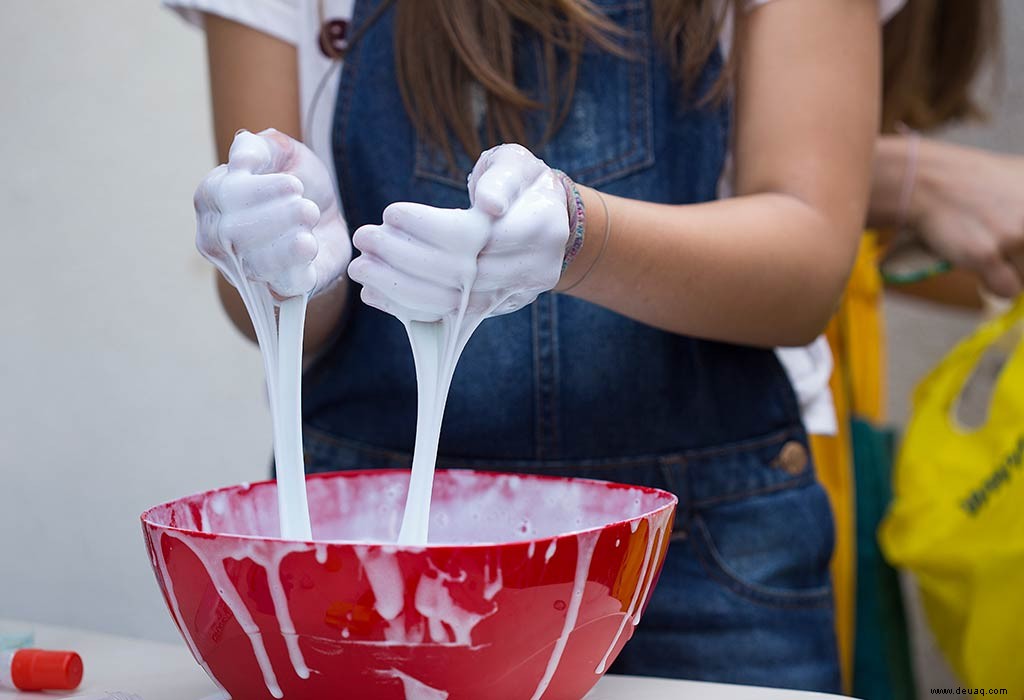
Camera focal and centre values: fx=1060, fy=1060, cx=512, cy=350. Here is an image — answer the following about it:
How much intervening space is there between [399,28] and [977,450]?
0.73 m

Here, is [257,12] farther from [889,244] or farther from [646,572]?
[889,244]

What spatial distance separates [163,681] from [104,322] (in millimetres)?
938

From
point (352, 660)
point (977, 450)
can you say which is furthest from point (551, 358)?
point (977, 450)

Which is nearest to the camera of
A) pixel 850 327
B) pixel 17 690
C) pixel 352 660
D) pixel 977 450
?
pixel 352 660

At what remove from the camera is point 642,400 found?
2.68ft

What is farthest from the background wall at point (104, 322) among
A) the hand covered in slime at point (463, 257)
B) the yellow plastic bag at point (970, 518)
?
the hand covered in slime at point (463, 257)

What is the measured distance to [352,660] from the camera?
0.46m

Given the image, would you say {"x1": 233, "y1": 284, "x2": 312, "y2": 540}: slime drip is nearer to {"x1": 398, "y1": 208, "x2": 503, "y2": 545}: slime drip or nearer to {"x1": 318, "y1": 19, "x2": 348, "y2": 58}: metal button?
{"x1": 398, "y1": 208, "x2": 503, "y2": 545}: slime drip

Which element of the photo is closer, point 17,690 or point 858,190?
point 17,690

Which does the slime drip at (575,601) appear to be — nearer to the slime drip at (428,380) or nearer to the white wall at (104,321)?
the slime drip at (428,380)

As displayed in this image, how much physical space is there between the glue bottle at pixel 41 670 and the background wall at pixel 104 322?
841mm

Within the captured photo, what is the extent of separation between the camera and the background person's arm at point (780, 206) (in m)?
0.69

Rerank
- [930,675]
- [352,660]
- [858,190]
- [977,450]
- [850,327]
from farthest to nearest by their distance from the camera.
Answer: [930,675] → [850,327] → [977,450] → [858,190] → [352,660]

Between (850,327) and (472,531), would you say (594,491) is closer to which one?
(472,531)
